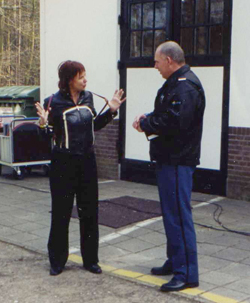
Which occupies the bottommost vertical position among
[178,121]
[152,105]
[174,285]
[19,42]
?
[174,285]

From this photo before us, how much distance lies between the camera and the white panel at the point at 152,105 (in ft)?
26.9

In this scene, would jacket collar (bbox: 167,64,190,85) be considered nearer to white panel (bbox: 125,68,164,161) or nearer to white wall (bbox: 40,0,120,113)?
white panel (bbox: 125,68,164,161)

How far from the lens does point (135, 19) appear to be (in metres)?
9.33

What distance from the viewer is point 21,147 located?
9.95 metres

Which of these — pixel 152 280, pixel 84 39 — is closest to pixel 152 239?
pixel 152 280

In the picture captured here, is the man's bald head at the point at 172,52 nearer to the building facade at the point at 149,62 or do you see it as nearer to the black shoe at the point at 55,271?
the black shoe at the point at 55,271

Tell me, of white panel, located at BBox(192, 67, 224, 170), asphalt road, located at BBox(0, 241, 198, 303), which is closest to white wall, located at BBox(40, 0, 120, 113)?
white panel, located at BBox(192, 67, 224, 170)

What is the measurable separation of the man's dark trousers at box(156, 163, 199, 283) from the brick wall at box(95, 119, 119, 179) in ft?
17.4

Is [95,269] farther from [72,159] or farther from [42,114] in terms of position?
[42,114]

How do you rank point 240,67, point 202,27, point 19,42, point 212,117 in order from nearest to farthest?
point 240,67 → point 212,117 → point 202,27 → point 19,42

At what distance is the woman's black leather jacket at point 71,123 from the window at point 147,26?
4351 mm

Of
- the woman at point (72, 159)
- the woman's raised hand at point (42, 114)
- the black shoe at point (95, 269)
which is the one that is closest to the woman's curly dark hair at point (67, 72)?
the woman at point (72, 159)

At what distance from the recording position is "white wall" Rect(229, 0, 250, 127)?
775 centimetres

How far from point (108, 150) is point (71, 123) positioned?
5.10 meters
